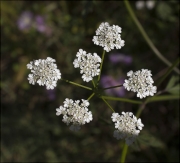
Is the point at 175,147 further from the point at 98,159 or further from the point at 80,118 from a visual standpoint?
the point at 80,118

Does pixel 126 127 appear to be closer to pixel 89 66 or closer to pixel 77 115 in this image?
pixel 77 115

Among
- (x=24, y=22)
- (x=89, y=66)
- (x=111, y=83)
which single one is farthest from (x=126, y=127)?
(x=24, y=22)

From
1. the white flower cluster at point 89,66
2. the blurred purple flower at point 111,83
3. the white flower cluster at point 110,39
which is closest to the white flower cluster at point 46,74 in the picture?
the white flower cluster at point 89,66

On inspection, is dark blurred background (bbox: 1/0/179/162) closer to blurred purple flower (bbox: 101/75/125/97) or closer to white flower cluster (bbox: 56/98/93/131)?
blurred purple flower (bbox: 101/75/125/97)

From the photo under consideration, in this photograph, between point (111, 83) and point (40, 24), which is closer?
point (111, 83)

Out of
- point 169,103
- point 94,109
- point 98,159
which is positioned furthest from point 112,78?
point 98,159

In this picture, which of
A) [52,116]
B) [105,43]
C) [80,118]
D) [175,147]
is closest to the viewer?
[80,118]
